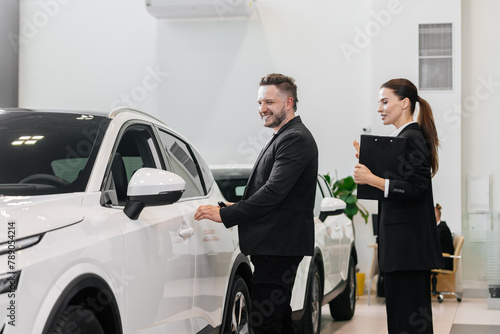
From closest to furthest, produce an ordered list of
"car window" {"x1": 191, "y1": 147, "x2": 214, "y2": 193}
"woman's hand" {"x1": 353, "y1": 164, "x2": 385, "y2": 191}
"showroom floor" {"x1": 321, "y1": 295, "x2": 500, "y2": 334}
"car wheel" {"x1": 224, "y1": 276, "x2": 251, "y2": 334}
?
"woman's hand" {"x1": 353, "y1": 164, "x2": 385, "y2": 191} → "car wheel" {"x1": 224, "y1": 276, "x2": 251, "y2": 334} → "car window" {"x1": 191, "y1": 147, "x2": 214, "y2": 193} → "showroom floor" {"x1": 321, "y1": 295, "x2": 500, "y2": 334}

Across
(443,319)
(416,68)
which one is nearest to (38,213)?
(443,319)

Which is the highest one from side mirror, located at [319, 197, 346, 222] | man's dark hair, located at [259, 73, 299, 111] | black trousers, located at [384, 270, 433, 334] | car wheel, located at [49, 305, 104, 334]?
man's dark hair, located at [259, 73, 299, 111]

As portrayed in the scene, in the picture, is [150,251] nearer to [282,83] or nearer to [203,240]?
[203,240]

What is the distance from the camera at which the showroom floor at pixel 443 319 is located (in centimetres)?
764

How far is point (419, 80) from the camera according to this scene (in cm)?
1181

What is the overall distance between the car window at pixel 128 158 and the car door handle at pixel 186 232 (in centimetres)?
34

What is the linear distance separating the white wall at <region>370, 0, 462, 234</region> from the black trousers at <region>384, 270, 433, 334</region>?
8.21m

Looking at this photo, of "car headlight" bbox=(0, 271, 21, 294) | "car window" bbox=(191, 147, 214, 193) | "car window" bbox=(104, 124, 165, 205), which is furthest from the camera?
"car window" bbox=(191, 147, 214, 193)

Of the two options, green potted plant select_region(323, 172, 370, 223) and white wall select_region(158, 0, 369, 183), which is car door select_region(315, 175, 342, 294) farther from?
white wall select_region(158, 0, 369, 183)

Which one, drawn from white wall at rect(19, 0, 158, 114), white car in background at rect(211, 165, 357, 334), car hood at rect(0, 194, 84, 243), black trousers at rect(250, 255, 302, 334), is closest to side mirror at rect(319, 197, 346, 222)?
white car in background at rect(211, 165, 357, 334)

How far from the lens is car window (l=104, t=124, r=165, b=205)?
10.0 ft

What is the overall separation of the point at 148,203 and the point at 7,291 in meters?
0.95

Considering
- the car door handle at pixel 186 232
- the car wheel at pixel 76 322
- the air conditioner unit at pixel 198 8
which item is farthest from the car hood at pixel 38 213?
the air conditioner unit at pixel 198 8

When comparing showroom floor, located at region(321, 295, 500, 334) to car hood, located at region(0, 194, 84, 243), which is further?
showroom floor, located at region(321, 295, 500, 334)
